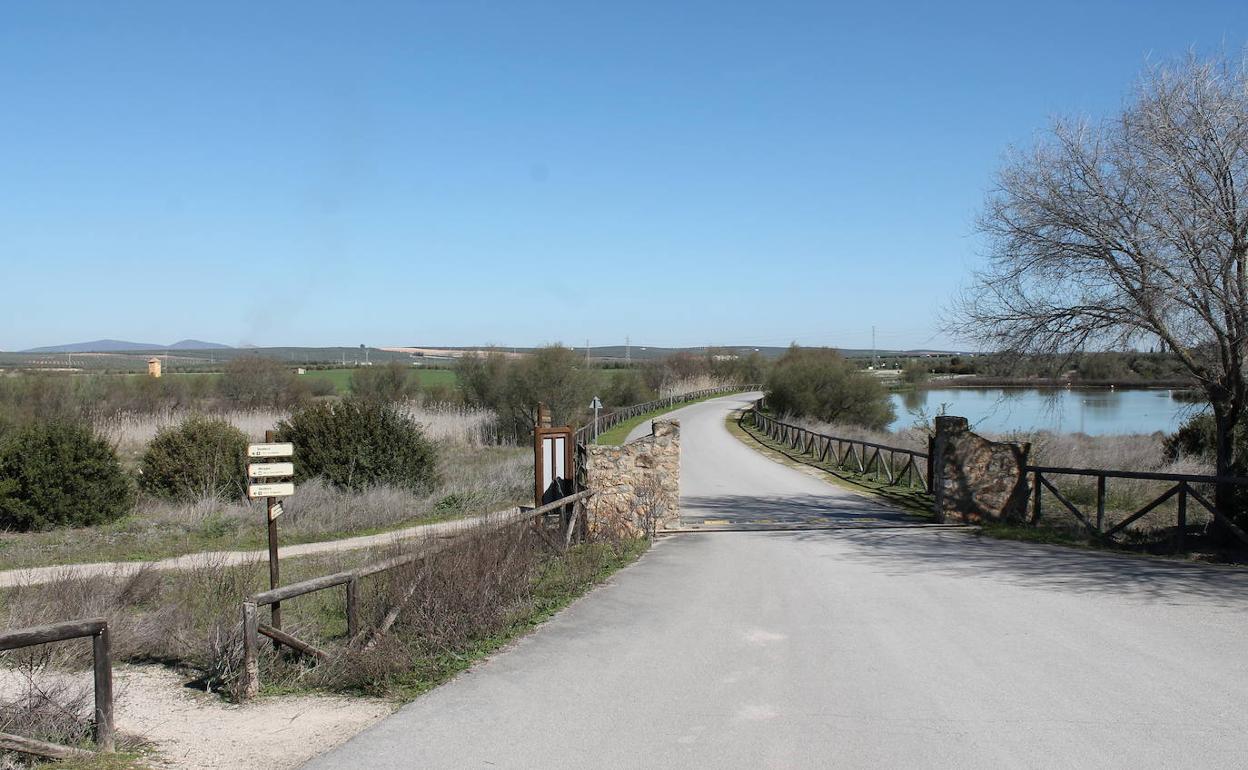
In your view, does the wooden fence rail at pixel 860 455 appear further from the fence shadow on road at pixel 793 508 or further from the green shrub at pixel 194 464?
the green shrub at pixel 194 464

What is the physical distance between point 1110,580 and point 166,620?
10.5 metres

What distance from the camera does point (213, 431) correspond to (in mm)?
24078

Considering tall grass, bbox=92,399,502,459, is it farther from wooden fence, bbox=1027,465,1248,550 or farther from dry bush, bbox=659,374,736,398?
dry bush, bbox=659,374,736,398

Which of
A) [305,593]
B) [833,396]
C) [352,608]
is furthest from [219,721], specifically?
[833,396]

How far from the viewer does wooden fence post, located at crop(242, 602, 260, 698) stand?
7297 millimetres

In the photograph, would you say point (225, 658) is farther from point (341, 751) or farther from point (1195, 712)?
point (1195, 712)

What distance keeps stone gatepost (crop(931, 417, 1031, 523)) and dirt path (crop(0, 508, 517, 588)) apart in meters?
8.04

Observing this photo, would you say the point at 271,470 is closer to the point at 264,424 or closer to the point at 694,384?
the point at 264,424

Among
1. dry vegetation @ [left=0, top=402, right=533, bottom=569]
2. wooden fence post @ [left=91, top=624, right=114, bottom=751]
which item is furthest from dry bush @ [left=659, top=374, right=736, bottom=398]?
wooden fence post @ [left=91, top=624, right=114, bottom=751]

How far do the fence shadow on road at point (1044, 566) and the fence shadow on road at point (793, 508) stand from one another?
8.82 feet

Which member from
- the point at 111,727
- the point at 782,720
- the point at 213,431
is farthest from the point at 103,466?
the point at 782,720

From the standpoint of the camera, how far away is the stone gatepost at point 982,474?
55.5ft

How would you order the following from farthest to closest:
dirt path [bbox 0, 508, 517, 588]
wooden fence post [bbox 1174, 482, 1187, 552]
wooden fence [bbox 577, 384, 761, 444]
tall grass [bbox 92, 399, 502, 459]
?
wooden fence [bbox 577, 384, 761, 444] → tall grass [bbox 92, 399, 502, 459] → wooden fence post [bbox 1174, 482, 1187, 552] → dirt path [bbox 0, 508, 517, 588]

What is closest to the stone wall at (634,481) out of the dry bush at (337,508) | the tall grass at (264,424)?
the dry bush at (337,508)
